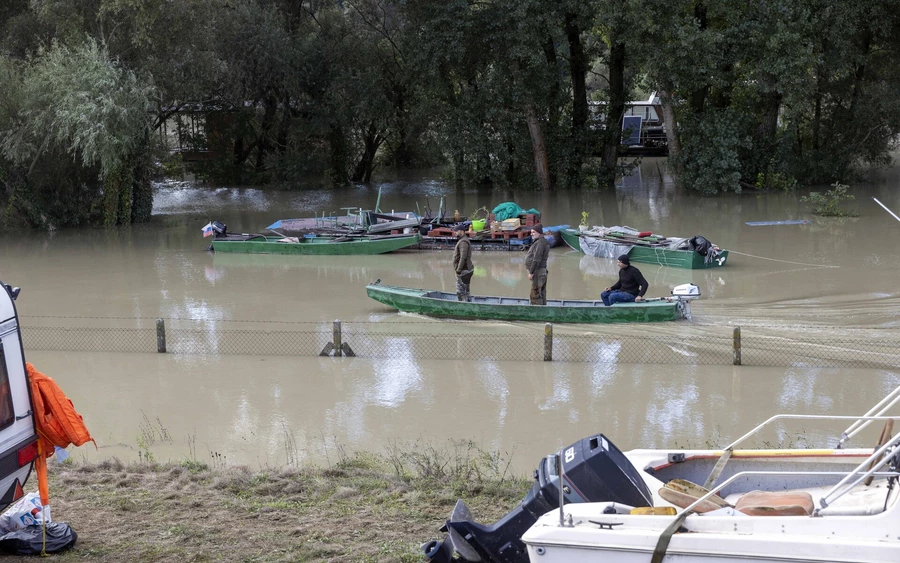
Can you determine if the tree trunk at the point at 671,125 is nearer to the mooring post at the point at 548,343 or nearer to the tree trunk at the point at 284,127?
the tree trunk at the point at 284,127

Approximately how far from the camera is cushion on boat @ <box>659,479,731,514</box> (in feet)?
16.7

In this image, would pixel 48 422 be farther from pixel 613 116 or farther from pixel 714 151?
pixel 613 116

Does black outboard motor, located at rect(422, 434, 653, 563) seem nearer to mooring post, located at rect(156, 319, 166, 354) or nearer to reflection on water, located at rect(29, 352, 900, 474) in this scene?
reflection on water, located at rect(29, 352, 900, 474)

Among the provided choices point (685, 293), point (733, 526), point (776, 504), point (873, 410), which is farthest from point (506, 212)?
point (733, 526)

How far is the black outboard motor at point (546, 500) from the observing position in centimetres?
531

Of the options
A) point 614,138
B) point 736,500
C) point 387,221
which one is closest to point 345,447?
point 736,500

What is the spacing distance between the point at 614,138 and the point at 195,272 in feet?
66.7

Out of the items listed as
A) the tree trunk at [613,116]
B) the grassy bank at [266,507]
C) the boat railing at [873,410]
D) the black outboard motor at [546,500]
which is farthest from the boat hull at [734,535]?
the tree trunk at [613,116]

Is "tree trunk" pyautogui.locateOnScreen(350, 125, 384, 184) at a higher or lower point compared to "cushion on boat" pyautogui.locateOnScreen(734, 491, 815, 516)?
higher

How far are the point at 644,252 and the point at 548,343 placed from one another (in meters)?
8.47

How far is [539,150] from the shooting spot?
3506 cm

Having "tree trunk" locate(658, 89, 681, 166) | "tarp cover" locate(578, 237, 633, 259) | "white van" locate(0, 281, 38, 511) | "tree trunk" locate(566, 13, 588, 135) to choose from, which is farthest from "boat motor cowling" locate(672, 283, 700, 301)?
"tree trunk" locate(566, 13, 588, 135)

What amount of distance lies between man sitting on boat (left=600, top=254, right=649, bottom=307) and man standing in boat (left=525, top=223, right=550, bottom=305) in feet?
3.53

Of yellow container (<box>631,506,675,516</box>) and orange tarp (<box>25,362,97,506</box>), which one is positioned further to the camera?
orange tarp (<box>25,362,97,506</box>)
